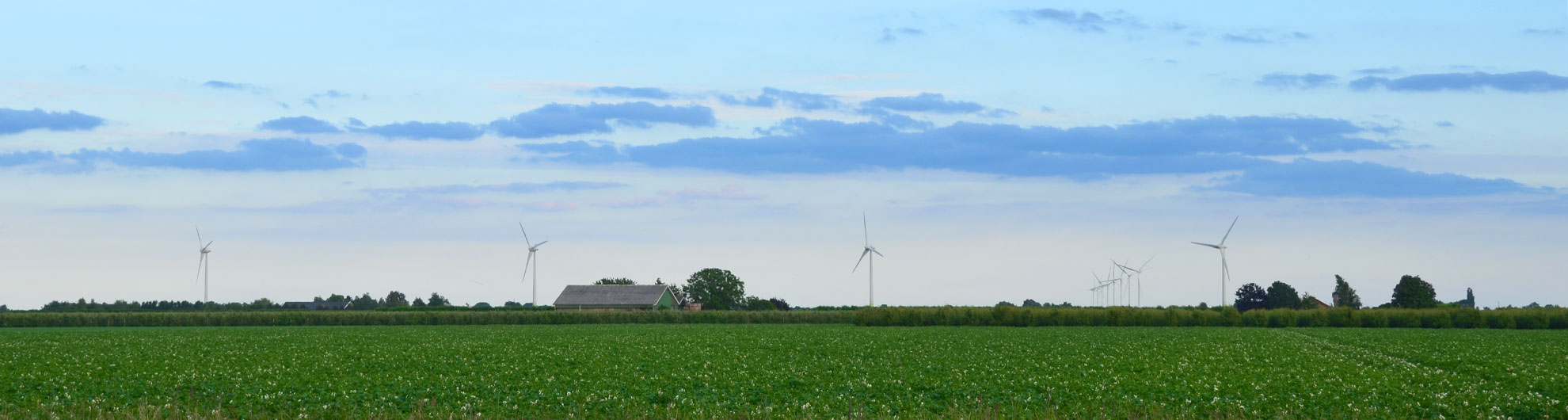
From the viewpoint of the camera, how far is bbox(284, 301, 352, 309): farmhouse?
17862cm

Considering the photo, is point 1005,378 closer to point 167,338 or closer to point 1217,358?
point 1217,358

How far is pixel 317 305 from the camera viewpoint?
7210 inches

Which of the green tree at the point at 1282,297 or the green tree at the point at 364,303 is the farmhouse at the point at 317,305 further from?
the green tree at the point at 1282,297

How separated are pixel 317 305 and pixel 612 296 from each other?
64.6 meters

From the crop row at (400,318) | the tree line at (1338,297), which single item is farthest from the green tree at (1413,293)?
the crop row at (400,318)

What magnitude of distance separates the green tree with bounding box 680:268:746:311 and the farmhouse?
185ft

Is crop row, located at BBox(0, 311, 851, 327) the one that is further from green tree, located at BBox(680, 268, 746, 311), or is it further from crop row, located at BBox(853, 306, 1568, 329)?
green tree, located at BBox(680, 268, 746, 311)

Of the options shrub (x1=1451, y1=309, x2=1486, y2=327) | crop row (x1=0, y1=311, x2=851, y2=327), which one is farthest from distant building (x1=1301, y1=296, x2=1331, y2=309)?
crop row (x1=0, y1=311, x2=851, y2=327)

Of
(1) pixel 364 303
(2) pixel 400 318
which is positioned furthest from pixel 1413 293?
(1) pixel 364 303

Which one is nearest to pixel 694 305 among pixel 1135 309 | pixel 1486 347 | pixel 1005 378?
pixel 1135 309

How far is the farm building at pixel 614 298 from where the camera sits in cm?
14262

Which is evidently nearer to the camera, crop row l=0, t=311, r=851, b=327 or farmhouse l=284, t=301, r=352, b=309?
crop row l=0, t=311, r=851, b=327

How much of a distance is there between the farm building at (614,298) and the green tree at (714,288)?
40.2 feet

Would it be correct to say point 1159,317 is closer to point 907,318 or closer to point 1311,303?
point 907,318
